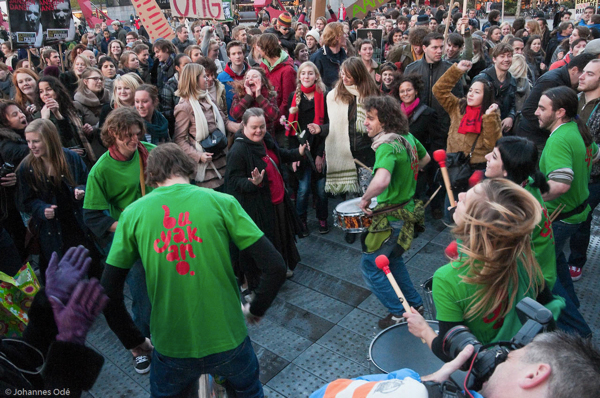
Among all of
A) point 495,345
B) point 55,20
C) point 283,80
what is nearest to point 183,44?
point 55,20

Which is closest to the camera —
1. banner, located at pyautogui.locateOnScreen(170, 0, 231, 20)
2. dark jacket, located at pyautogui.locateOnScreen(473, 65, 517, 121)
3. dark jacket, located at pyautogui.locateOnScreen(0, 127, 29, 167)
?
dark jacket, located at pyautogui.locateOnScreen(0, 127, 29, 167)

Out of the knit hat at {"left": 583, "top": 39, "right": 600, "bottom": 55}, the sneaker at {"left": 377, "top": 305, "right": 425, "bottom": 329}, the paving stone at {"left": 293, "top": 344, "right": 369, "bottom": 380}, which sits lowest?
the paving stone at {"left": 293, "top": 344, "right": 369, "bottom": 380}

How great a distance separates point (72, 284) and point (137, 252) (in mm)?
334

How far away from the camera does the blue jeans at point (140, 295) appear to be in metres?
3.51

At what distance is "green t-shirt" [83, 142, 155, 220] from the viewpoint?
11.1ft

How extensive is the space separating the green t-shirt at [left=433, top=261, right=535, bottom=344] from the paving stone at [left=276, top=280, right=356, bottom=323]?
212cm

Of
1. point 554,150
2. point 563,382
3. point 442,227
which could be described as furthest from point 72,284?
point 442,227

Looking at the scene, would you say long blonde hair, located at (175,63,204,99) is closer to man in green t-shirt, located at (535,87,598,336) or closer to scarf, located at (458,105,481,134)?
scarf, located at (458,105,481,134)

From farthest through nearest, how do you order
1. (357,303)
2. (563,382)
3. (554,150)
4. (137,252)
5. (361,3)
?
(361,3) < (357,303) < (554,150) < (137,252) < (563,382)

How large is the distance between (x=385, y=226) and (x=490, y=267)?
5.55ft

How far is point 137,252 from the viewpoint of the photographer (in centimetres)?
245

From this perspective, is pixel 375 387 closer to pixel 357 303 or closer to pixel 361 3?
pixel 357 303

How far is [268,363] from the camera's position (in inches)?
145

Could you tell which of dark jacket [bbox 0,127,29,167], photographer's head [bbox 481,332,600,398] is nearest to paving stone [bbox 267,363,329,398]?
photographer's head [bbox 481,332,600,398]
